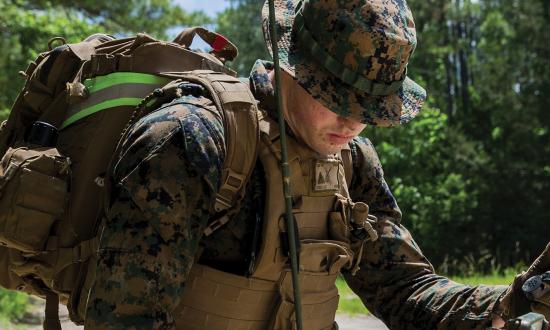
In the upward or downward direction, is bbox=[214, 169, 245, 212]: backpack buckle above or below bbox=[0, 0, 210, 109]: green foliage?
above

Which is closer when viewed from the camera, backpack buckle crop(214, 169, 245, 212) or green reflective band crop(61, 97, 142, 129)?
backpack buckle crop(214, 169, 245, 212)

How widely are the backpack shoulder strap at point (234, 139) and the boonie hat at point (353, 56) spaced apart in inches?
9.3

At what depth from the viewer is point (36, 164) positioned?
103 inches

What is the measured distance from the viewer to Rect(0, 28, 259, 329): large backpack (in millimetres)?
2453

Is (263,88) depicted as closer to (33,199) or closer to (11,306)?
(33,199)

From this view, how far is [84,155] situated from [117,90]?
0.23 metres

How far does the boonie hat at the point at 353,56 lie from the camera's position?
8.53 ft

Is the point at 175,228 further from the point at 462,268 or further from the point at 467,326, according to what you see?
the point at 462,268

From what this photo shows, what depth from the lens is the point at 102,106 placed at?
2695mm

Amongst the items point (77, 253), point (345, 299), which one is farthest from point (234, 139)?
point (345, 299)

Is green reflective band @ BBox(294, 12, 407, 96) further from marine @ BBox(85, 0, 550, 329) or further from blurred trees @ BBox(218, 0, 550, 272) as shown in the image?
blurred trees @ BBox(218, 0, 550, 272)

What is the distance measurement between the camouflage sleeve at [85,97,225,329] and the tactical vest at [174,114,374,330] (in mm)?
270

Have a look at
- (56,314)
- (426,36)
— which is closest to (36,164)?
(56,314)

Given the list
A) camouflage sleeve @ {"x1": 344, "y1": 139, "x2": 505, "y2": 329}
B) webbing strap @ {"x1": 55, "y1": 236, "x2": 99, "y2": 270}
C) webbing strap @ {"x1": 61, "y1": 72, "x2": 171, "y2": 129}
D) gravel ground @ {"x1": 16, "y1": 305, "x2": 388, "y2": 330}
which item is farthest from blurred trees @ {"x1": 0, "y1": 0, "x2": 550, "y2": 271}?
webbing strap @ {"x1": 55, "y1": 236, "x2": 99, "y2": 270}
